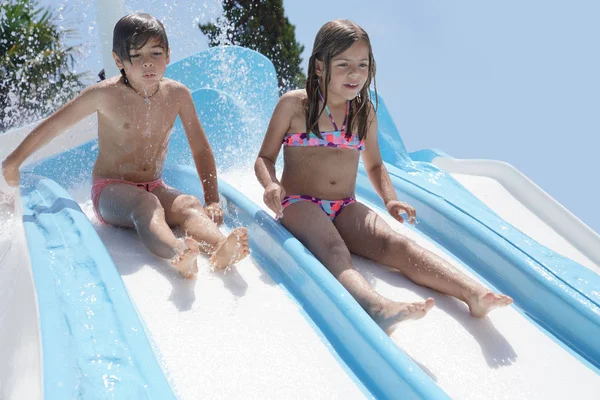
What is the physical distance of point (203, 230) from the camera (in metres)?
2.14

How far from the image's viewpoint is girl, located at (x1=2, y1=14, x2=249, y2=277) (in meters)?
2.17

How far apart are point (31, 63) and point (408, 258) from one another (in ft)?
29.9

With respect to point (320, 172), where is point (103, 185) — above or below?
below

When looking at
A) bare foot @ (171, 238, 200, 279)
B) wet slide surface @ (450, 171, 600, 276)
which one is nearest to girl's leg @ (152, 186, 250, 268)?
bare foot @ (171, 238, 200, 279)

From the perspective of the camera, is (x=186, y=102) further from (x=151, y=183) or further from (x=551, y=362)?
(x=551, y=362)

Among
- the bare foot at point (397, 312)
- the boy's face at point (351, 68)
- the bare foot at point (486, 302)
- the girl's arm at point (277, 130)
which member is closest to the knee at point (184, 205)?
the girl's arm at point (277, 130)

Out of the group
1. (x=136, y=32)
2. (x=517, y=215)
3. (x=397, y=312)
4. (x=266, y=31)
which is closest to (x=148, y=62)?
(x=136, y=32)

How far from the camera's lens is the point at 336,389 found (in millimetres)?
1587

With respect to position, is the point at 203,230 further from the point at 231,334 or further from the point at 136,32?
the point at 136,32

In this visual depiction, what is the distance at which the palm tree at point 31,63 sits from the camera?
9344 mm

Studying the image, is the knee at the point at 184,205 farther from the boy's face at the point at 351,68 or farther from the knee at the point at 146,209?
the boy's face at the point at 351,68

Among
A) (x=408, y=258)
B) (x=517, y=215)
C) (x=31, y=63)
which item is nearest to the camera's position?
(x=408, y=258)

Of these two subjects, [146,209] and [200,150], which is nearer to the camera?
[146,209]

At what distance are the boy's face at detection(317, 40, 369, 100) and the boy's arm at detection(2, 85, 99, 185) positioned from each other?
91cm
